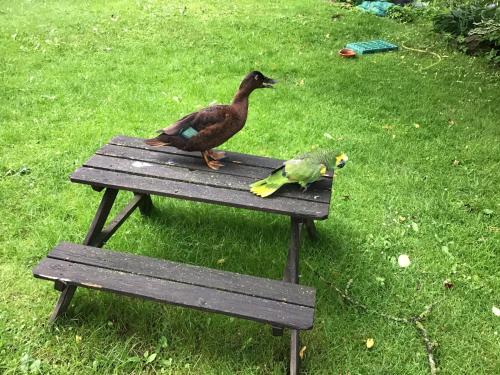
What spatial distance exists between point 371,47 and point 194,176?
200 inches

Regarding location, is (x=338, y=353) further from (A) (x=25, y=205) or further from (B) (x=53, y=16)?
(B) (x=53, y=16)

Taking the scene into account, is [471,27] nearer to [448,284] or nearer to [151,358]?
[448,284]

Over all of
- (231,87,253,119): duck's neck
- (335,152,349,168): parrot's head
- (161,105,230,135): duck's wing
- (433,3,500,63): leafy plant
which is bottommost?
(433,3,500,63): leafy plant

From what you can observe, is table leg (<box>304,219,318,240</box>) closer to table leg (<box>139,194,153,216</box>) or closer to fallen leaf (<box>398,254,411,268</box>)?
fallen leaf (<box>398,254,411,268</box>)

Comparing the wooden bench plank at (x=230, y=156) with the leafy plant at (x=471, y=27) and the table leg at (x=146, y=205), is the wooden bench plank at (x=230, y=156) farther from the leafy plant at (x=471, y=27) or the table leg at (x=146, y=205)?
the leafy plant at (x=471, y=27)

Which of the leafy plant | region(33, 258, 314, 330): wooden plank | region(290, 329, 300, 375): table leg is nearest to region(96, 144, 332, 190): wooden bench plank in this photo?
region(33, 258, 314, 330): wooden plank

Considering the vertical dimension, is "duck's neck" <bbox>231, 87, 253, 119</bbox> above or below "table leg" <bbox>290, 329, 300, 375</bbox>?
above

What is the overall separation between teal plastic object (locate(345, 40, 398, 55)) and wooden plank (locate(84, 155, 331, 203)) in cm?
469

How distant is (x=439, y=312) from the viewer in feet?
9.22

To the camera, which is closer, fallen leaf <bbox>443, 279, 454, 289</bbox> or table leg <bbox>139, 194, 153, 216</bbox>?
fallen leaf <bbox>443, 279, 454, 289</bbox>

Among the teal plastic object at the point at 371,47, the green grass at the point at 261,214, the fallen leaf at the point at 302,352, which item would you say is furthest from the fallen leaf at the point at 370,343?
the teal plastic object at the point at 371,47

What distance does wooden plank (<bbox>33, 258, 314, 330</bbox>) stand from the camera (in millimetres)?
2143

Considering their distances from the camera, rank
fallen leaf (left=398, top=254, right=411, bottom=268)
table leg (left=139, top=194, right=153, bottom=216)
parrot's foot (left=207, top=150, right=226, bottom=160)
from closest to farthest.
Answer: parrot's foot (left=207, top=150, right=226, bottom=160)
fallen leaf (left=398, top=254, right=411, bottom=268)
table leg (left=139, top=194, right=153, bottom=216)

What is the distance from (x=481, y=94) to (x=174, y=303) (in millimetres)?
4963
